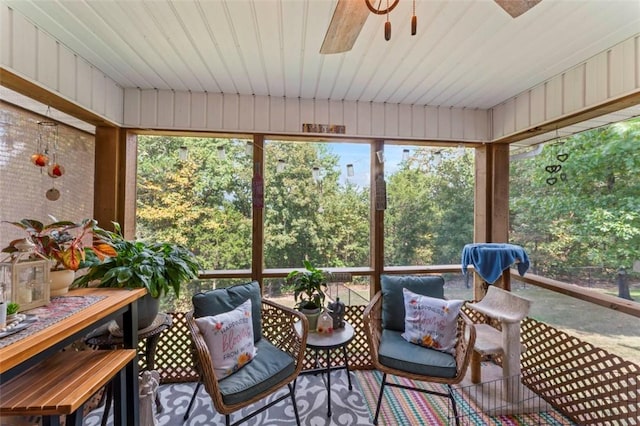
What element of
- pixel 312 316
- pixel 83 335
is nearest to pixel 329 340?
pixel 312 316

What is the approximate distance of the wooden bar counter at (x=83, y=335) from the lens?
989 mm

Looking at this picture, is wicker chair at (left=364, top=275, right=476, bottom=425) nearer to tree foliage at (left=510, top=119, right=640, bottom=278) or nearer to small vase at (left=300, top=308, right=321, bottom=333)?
small vase at (left=300, top=308, right=321, bottom=333)

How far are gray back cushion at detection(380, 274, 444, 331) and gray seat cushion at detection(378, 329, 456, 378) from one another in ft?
0.86

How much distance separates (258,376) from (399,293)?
1.34 m

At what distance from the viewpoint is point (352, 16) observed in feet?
4.20

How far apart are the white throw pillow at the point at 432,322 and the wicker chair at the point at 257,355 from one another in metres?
0.88

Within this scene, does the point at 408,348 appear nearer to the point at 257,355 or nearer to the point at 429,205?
the point at 257,355

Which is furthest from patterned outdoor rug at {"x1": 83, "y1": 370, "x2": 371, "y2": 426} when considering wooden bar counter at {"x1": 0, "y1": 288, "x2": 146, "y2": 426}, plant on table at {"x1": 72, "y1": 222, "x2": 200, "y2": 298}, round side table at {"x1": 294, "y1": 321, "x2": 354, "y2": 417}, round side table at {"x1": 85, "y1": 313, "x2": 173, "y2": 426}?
plant on table at {"x1": 72, "y1": 222, "x2": 200, "y2": 298}

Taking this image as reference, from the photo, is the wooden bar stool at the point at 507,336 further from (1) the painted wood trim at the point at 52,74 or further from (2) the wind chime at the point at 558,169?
(1) the painted wood trim at the point at 52,74

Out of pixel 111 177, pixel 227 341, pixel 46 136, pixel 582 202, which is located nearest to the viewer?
pixel 227 341

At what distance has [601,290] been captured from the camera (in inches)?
100

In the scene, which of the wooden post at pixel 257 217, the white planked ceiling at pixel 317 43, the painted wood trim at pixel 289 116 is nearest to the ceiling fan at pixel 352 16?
the white planked ceiling at pixel 317 43

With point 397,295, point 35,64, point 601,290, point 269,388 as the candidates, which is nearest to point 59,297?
point 269,388

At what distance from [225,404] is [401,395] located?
4.93ft
